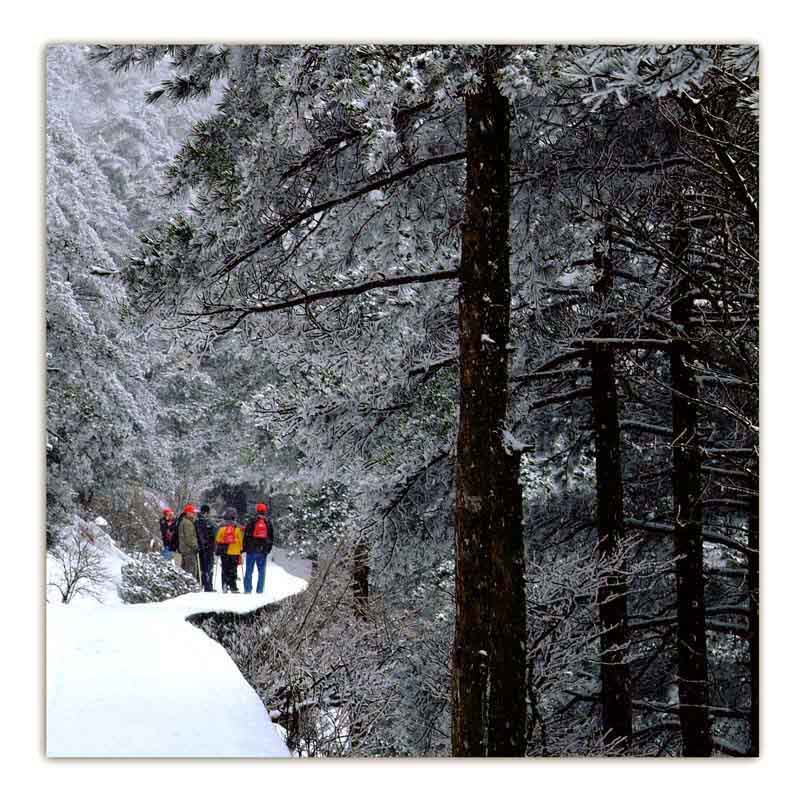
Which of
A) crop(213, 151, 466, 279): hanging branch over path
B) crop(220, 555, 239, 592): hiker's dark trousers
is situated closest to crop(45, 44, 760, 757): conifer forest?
crop(213, 151, 466, 279): hanging branch over path

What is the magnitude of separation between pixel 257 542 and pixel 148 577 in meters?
0.41

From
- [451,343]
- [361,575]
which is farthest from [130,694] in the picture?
[451,343]

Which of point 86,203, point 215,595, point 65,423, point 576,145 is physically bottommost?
point 215,595

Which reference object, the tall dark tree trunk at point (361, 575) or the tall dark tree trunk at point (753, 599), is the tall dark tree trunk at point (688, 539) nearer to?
the tall dark tree trunk at point (753, 599)

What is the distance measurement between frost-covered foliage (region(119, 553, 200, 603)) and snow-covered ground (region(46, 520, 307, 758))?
62 mm

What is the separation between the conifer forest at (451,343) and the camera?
3361 millimetres

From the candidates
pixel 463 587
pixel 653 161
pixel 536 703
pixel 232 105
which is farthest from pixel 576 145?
pixel 536 703

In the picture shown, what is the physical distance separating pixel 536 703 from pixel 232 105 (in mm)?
2514

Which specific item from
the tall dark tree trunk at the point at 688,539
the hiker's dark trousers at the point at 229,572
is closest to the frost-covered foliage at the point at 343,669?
the hiker's dark trousers at the point at 229,572

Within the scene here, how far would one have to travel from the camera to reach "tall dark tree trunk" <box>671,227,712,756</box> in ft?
11.3
